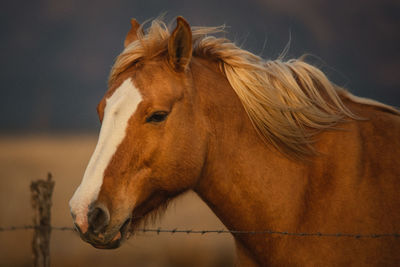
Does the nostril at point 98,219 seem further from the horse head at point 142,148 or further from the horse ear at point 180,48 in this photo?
the horse ear at point 180,48

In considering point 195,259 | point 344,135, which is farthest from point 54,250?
point 344,135

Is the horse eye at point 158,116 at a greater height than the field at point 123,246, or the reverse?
the horse eye at point 158,116

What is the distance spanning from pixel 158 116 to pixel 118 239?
0.85 meters

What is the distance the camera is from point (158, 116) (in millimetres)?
2434

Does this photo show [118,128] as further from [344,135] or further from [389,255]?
[389,255]

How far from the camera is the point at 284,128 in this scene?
2648mm

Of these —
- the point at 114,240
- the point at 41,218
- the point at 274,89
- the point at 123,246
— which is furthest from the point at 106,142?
the point at 123,246

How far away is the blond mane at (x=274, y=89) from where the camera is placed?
8.71 feet

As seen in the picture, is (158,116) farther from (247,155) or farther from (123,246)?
(123,246)

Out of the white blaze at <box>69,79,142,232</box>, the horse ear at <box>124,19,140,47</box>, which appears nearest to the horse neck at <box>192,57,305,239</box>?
the white blaze at <box>69,79,142,232</box>

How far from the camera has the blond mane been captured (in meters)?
2.65

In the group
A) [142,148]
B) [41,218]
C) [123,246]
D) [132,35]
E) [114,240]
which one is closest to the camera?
[114,240]

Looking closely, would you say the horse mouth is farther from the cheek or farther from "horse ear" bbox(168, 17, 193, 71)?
"horse ear" bbox(168, 17, 193, 71)

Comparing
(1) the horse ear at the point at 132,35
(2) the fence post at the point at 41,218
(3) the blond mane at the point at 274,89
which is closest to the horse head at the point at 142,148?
(3) the blond mane at the point at 274,89
